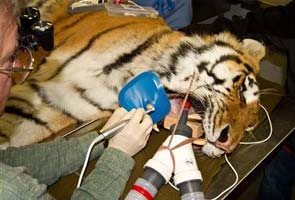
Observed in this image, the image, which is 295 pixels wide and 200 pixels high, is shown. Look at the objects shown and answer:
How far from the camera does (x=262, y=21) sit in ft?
5.68

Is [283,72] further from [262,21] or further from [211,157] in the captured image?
[211,157]

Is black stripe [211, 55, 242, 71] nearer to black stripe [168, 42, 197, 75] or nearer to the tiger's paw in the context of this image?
black stripe [168, 42, 197, 75]

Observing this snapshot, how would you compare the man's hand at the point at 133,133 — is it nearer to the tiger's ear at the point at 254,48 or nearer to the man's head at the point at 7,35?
the man's head at the point at 7,35

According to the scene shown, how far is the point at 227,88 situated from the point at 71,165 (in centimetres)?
49

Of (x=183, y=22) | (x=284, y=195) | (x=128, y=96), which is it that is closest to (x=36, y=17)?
(x=128, y=96)

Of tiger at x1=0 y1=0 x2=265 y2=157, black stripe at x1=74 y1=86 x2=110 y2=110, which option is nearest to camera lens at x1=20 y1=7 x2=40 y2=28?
tiger at x1=0 y1=0 x2=265 y2=157

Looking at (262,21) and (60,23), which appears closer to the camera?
(60,23)

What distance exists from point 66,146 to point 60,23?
50 cm

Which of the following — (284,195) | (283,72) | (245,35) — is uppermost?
(245,35)

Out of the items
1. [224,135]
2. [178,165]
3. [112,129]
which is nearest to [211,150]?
[224,135]

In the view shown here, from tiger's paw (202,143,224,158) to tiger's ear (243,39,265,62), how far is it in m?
0.36

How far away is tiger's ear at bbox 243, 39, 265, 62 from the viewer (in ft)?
4.59

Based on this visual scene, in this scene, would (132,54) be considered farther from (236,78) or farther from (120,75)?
(236,78)

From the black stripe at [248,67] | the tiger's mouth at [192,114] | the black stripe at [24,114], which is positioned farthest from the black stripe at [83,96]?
the black stripe at [248,67]
